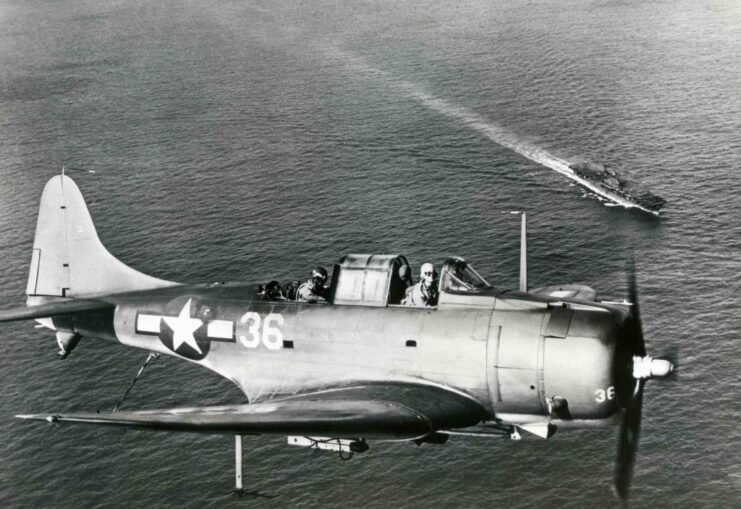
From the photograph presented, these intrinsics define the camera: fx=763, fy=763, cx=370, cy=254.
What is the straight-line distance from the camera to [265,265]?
66.6 metres

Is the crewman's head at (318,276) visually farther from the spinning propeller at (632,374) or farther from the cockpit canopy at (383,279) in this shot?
the spinning propeller at (632,374)

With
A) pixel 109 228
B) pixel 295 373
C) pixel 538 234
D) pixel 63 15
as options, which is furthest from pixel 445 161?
pixel 63 15

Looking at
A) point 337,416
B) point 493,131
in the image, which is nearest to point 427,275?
point 337,416

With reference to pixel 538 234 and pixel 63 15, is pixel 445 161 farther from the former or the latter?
pixel 63 15

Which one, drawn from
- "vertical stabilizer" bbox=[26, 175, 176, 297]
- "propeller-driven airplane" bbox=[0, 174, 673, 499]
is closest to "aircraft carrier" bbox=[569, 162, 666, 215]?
"propeller-driven airplane" bbox=[0, 174, 673, 499]

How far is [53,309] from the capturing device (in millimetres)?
28062

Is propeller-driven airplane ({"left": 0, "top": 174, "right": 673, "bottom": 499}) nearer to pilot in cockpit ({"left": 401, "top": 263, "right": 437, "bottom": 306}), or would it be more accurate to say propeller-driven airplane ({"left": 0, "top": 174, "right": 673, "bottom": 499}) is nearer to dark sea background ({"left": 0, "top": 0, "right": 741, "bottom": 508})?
pilot in cockpit ({"left": 401, "top": 263, "right": 437, "bottom": 306})

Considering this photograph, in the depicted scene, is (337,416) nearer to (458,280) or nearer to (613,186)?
(458,280)

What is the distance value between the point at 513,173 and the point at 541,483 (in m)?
42.0

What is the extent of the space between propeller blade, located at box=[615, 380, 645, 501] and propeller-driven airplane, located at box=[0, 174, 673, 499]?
2.0 inches

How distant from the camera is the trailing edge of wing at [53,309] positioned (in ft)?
86.5

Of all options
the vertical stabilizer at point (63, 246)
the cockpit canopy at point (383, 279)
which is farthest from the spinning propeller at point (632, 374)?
the vertical stabilizer at point (63, 246)

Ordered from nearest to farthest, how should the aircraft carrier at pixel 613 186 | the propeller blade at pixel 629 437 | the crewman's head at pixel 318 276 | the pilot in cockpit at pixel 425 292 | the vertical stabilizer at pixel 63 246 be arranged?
the propeller blade at pixel 629 437
the pilot in cockpit at pixel 425 292
the crewman's head at pixel 318 276
the vertical stabilizer at pixel 63 246
the aircraft carrier at pixel 613 186

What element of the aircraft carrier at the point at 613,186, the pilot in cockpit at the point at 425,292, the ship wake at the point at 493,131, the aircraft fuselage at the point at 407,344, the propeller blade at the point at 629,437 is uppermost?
the ship wake at the point at 493,131
